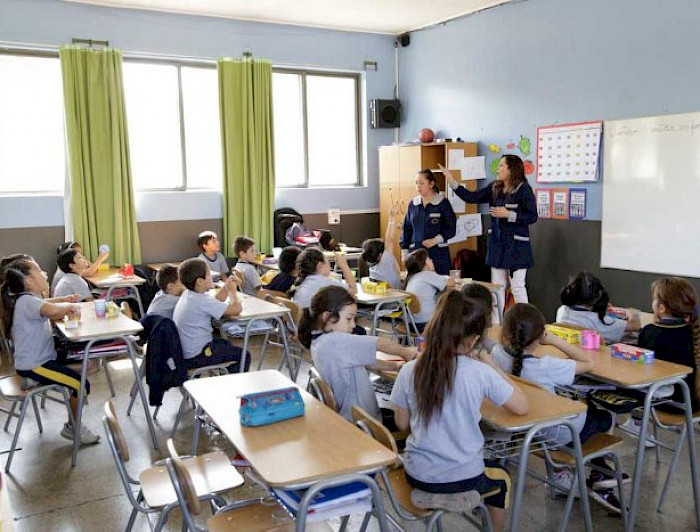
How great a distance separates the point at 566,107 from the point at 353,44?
311 cm

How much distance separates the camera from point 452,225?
251 inches

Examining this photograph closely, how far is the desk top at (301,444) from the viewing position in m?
1.88

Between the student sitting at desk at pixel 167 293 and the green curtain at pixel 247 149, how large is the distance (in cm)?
299

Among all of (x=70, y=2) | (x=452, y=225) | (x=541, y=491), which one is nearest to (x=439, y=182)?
(x=452, y=225)

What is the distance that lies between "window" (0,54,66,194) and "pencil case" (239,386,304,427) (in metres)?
5.50

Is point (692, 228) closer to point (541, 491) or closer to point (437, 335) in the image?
point (541, 491)

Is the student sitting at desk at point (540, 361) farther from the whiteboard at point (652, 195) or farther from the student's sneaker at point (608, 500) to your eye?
the whiteboard at point (652, 195)

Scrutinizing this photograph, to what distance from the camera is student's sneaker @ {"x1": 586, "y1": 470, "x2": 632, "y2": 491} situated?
3.06m

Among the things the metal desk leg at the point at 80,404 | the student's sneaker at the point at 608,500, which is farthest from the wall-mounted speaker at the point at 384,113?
the student's sneaker at the point at 608,500

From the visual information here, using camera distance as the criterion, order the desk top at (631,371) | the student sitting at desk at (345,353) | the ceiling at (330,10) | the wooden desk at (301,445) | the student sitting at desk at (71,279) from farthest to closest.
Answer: the ceiling at (330,10) → the student sitting at desk at (71,279) → the student sitting at desk at (345,353) → the desk top at (631,371) → the wooden desk at (301,445)

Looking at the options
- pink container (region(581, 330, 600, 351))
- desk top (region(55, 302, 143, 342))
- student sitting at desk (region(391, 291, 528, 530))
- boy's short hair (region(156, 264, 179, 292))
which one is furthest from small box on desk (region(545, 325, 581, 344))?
boy's short hair (region(156, 264, 179, 292))

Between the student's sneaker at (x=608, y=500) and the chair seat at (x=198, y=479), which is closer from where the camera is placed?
the chair seat at (x=198, y=479)

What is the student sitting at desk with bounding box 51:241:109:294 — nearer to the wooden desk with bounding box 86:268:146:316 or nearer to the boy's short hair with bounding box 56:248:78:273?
the wooden desk with bounding box 86:268:146:316

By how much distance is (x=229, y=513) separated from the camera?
221cm
